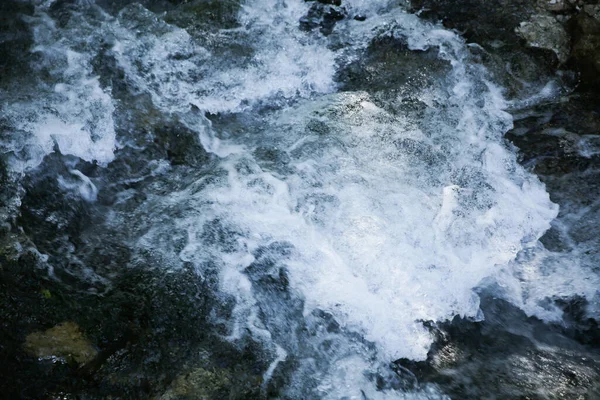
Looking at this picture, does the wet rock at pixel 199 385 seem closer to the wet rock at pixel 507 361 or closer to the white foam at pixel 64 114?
the wet rock at pixel 507 361

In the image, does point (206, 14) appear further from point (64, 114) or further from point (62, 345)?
point (62, 345)

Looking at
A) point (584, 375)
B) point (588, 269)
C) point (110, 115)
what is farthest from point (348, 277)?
point (110, 115)

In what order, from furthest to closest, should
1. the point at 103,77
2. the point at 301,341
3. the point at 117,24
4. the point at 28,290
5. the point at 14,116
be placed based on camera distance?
the point at 117,24, the point at 103,77, the point at 14,116, the point at 301,341, the point at 28,290

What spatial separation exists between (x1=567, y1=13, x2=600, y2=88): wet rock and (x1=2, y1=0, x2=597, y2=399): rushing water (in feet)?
3.48

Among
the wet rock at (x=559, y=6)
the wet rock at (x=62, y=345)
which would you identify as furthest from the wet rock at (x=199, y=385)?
the wet rock at (x=559, y=6)

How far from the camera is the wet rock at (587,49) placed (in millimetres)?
5590

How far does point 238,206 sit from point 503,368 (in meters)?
2.50

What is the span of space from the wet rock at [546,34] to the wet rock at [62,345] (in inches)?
226

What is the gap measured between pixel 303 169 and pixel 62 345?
256cm

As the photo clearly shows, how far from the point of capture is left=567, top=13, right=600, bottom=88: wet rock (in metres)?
5.59

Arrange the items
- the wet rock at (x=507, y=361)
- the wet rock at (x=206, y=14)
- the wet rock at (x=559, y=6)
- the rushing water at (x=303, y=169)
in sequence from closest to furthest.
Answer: the wet rock at (x=507, y=361)
the rushing water at (x=303, y=169)
the wet rock at (x=559, y=6)
the wet rock at (x=206, y=14)

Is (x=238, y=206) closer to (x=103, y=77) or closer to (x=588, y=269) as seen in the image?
(x=103, y=77)

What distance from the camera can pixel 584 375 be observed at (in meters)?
3.45

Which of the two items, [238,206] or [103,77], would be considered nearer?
[238,206]
